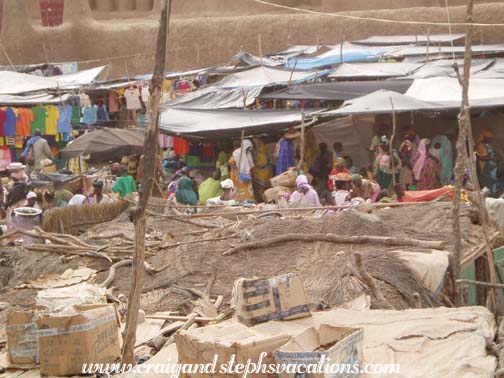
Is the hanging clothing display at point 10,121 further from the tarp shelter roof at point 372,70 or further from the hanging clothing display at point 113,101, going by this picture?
the tarp shelter roof at point 372,70

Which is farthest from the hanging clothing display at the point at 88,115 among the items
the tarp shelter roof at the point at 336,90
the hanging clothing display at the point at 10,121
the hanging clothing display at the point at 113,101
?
the tarp shelter roof at the point at 336,90

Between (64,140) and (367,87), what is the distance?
764 centimetres

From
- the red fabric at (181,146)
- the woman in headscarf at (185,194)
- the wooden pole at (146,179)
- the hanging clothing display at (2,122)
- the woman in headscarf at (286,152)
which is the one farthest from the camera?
the hanging clothing display at (2,122)

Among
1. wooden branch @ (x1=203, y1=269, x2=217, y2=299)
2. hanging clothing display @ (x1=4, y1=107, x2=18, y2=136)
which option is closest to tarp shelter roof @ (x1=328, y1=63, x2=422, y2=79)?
hanging clothing display @ (x1=4, y1=107, x2=18, y2=136)

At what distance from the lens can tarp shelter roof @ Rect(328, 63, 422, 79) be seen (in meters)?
19.0

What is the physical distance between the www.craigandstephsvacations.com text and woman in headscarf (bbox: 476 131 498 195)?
927cm

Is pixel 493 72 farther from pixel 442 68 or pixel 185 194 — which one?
pixel 185 194

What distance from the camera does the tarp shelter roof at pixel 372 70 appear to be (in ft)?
62.2

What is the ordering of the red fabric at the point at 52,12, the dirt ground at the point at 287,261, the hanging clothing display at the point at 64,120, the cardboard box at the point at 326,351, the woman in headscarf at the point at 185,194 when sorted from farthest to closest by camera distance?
the red fabric at the point at 52,12
the hanging clothing display at the point at 64,120
the woman in headscarf at the point at 185,194
the dirt ground at the point at 287,261
the cardboard box at the point at 326,351

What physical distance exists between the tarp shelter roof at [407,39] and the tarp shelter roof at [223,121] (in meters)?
7.87

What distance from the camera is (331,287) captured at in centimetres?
749

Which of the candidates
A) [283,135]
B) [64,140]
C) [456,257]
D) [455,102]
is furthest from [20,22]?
[456,257]

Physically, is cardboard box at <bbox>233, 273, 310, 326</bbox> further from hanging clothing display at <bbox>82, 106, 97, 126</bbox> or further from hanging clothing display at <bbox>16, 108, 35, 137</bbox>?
hanging clothing display at <bbox>82, 106, 97, 126</bbox>

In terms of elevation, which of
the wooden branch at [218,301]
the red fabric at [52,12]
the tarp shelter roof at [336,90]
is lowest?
the wooden branch at [218,301]
